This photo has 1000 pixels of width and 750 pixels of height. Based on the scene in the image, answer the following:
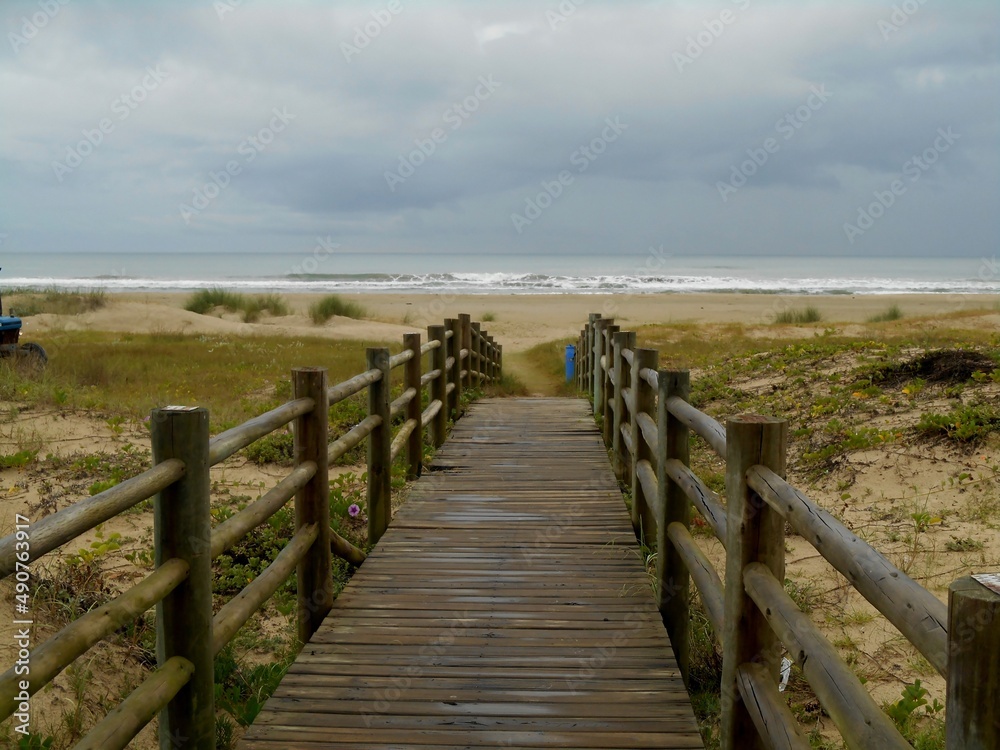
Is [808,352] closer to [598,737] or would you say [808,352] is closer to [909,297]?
[598,737]

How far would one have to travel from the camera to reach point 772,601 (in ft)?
7.77

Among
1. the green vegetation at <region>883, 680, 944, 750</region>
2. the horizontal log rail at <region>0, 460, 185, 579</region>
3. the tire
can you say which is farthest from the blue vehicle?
the green vegetation at <region>883, 680, 944, 750</region>

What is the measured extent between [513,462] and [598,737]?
471 cm

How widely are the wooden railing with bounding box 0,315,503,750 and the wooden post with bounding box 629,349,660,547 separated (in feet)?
6.15

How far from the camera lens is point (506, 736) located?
9.90 feet

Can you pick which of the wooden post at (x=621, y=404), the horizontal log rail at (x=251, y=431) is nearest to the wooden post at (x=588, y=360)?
the wooden post at (x=621, y=404)

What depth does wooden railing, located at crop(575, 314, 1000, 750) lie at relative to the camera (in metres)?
1.36

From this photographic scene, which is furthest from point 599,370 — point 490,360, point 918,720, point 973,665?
point 973,665

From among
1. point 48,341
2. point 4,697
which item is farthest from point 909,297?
point 4,697

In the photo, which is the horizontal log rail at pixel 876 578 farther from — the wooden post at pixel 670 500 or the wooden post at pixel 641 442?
the wooden post at pixel 641 442

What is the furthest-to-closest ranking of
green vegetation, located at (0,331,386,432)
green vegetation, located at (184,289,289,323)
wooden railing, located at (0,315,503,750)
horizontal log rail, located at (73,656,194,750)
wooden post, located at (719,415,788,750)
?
green vegetation, located at (184,289,289,323)
green vegetation, located at (0,331,386,432)
wooden post, located at (719,415,788,750)
horizontal log rail, located at (73,656,194,750)
wooden railing, located at (0,315,503,750)

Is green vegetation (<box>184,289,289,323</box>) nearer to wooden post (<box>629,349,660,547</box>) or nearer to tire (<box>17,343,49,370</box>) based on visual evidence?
tire (<box>17,343,49,370</box>)

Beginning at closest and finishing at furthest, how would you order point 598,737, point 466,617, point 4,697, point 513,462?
point 4,697
point 598,737
point 466,617
point 513,462

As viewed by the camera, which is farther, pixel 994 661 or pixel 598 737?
pixel 598 737
